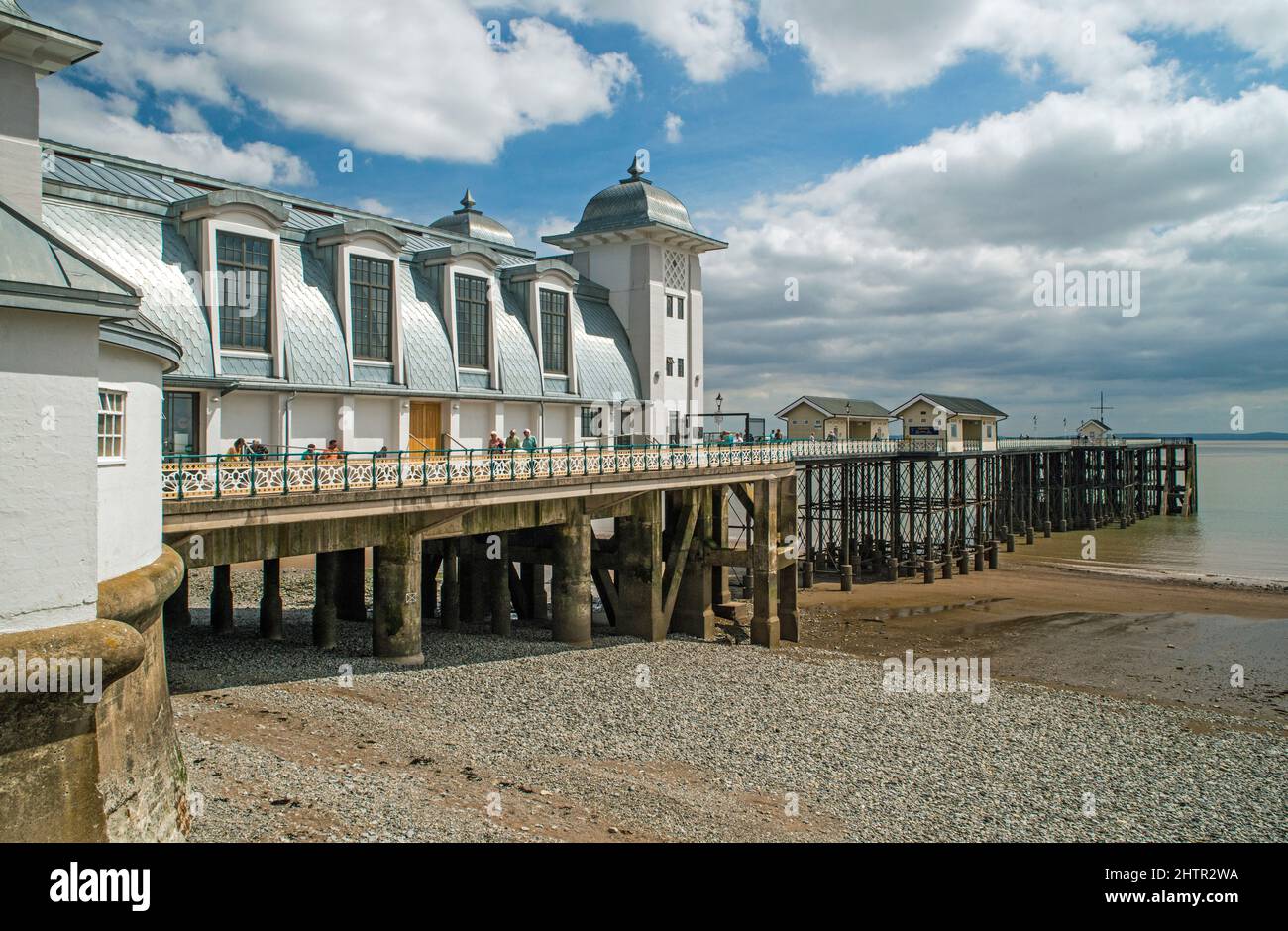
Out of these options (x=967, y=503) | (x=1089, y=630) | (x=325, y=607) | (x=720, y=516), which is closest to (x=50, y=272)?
(x=325, y=607)

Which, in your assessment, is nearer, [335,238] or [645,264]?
[335,238]

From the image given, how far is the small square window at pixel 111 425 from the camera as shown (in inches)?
367

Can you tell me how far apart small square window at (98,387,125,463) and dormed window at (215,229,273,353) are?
954cm

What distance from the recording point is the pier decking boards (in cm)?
4166

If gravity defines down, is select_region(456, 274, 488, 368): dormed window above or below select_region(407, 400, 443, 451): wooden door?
above

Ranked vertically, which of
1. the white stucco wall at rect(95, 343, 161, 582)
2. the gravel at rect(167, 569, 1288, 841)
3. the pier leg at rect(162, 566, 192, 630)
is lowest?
the gravel at rect(167, 569, 1288, 841)

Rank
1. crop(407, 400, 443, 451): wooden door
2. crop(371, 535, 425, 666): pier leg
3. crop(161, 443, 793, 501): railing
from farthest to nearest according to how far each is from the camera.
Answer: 1. crop(407, 400, 443, 451): wooden door
2. crop(371, 535, 425, 666): pier leg
3. crop(161, 443, 793, 501): railing

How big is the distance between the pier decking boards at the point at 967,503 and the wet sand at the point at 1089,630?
7.34 ft

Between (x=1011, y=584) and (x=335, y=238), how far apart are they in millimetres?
32011

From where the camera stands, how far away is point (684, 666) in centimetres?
2159

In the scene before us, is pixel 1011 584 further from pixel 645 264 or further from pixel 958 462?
pixel 645 264

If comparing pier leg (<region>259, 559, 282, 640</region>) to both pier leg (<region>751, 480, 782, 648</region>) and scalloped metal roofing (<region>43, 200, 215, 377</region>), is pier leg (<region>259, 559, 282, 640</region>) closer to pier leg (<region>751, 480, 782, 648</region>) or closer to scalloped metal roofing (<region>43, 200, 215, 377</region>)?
scalloped metal roofing (<region>43, 200, 215, 377</region>)

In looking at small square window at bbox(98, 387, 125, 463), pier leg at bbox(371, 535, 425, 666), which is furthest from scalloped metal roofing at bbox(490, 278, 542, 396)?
small square window at bbox(98, 387, 125, 463)
